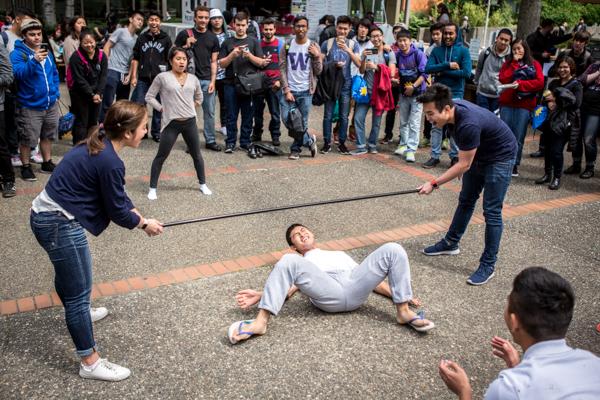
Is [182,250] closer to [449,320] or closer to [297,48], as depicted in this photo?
[449,320]

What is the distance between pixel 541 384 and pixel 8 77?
21.2ft

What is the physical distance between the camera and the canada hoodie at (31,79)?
22.0 ft

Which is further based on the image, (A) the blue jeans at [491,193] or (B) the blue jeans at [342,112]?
(B) the blue jeans at [342,112]

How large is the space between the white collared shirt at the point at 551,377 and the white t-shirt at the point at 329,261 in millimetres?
2164

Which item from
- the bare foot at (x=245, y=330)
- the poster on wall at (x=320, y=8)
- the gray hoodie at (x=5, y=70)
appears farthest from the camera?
the poster on wall at (x=320, y=8)

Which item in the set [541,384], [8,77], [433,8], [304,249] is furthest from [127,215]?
[433,8]

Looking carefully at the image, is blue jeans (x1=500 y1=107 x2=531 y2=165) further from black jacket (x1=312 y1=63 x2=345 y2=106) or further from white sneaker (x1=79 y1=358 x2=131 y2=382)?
white sneaker (x1=79 y1=358 x2=131 y2=382)

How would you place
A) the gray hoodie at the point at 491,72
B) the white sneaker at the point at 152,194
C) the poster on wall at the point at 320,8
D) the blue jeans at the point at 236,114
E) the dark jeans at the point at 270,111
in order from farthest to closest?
the poster on wall at the point at 320,8 → the dark jeans at the point at 270,111 → the blue jeans at the point at 236,114 → the gray hoodie at the point at 491,72 → the white sneaker at the point at 152,194

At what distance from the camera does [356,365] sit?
11.9 feet

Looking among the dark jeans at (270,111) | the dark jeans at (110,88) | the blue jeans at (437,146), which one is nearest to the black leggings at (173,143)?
the dark jeans at (270,111)

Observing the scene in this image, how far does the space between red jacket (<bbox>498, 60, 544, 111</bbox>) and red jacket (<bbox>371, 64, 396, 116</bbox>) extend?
168 cm

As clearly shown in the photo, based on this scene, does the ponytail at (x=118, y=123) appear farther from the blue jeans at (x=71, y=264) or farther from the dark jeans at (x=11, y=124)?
the dark jeans at (x=11, y=124)

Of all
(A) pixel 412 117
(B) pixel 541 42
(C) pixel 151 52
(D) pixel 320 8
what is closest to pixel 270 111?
(C) pixel 151 52

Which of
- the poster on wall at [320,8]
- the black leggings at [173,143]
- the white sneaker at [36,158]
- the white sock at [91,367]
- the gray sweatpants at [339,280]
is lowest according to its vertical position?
the white sock at [91,367]
